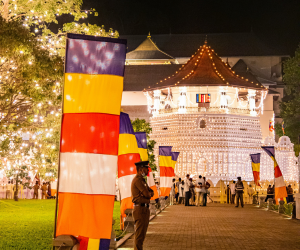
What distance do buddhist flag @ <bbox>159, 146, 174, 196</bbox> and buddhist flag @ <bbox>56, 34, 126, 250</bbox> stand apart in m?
15.8

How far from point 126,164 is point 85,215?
212 inches

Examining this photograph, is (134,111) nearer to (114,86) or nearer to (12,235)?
(12,235)

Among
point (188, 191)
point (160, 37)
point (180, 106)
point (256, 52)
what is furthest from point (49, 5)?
point (160, 37)

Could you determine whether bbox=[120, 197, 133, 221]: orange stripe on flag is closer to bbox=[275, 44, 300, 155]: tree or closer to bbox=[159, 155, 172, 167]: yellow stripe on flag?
bbox=[159, 155, 172, 167]: yellow stripe on flag

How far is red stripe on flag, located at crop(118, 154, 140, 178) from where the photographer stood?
11711mm

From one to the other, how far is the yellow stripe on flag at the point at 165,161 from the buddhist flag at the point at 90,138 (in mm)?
16022

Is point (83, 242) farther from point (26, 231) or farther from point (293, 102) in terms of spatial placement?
point (293, 102)

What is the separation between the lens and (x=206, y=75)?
133 feet

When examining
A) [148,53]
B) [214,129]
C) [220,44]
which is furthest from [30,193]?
[220,44]

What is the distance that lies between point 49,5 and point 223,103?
26.3 m

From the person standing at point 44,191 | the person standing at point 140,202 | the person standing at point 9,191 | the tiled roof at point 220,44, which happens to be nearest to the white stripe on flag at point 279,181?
the person standing at point 140,202

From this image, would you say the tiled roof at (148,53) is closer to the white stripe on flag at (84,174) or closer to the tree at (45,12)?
the tree at (45,12)

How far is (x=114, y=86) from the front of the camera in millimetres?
6715

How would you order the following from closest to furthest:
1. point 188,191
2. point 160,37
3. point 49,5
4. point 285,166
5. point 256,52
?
point 49,5, point 188,191, point 285,166, point 256,52, point 160,37
